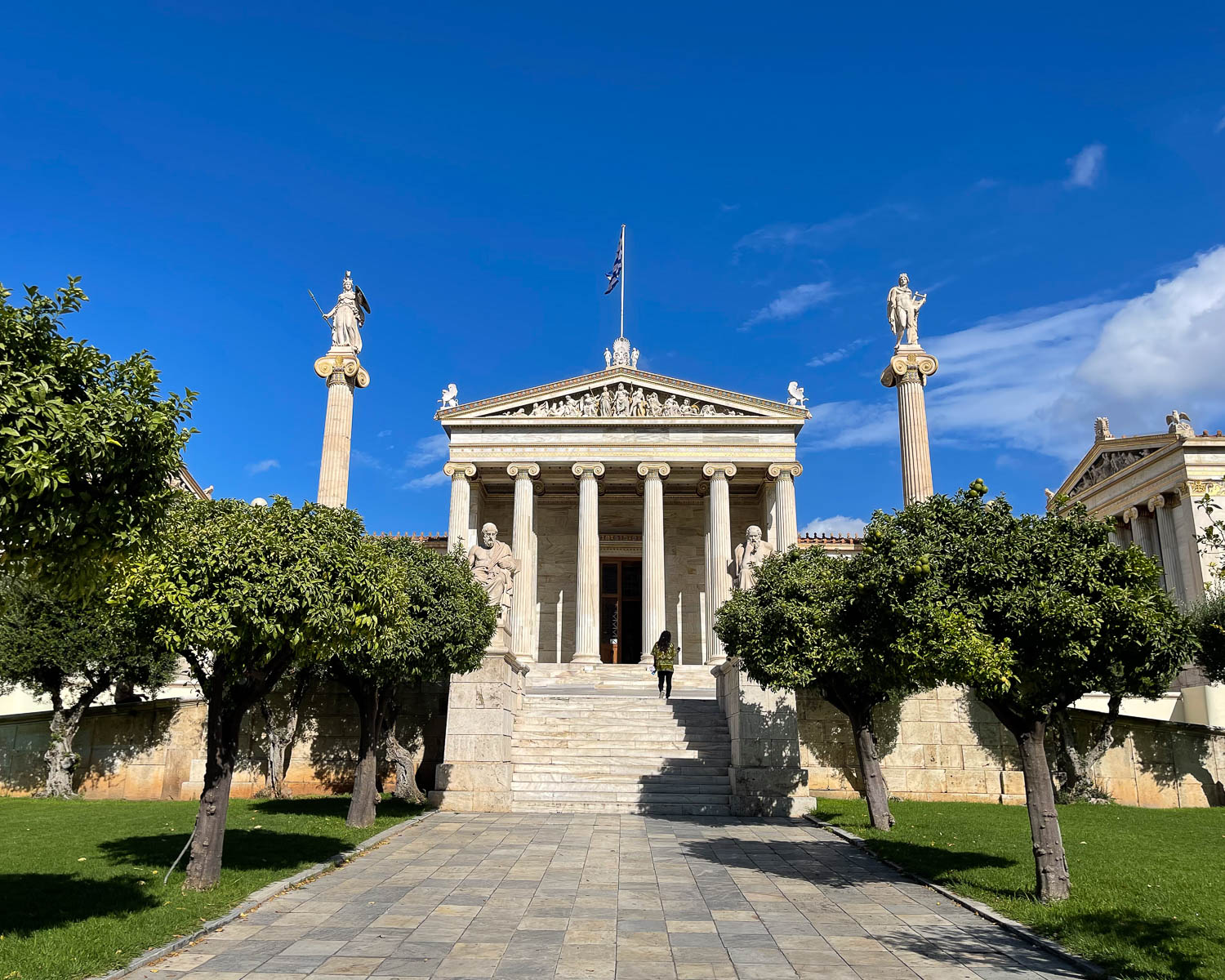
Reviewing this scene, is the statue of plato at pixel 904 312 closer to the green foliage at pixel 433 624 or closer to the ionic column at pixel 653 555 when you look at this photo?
the ionic column at pixel 653 555

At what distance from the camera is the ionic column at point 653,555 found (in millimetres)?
33469

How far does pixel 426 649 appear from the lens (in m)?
16.1

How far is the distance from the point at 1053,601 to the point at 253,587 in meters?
8.27

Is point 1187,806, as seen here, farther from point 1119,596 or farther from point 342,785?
point 342,785

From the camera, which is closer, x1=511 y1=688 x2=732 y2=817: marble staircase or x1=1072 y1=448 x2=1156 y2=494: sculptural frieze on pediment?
x1=511 y1=688 x2=732 y2=817: marble staircase

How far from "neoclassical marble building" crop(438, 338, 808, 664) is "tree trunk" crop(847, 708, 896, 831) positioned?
17.0 meters

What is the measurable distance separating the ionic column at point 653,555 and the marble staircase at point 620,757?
10.4 m

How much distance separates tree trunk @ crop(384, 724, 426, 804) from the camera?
63.3ft

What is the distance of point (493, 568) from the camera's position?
20.6m

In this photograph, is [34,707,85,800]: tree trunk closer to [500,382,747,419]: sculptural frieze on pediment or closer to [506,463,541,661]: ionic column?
[506,463,541,661]: ionic column

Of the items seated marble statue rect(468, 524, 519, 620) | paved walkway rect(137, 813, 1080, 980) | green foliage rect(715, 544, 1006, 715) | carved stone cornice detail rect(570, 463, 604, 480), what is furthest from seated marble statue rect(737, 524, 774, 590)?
carved stone cornice detail rect(570, 463, 604, 480)

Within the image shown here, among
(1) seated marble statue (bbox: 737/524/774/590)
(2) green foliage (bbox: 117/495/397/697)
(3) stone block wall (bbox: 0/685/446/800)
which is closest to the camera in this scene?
(2) green foliage (bbox: 117/495/397/697)

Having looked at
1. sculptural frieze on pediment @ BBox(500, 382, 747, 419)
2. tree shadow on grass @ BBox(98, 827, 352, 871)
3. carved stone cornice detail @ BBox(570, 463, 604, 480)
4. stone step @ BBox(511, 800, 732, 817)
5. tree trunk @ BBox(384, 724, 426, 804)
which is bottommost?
tree shadow on grass @ BBox(98, 827, 352, 871)

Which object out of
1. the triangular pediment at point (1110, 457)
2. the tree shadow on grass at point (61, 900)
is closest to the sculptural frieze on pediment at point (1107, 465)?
the triangular pediment at point (1110, 457)
